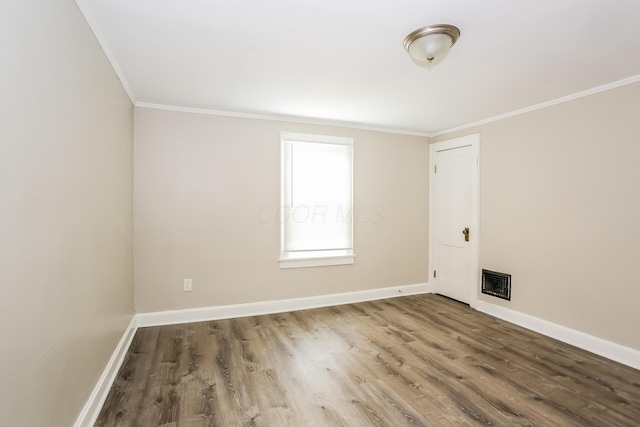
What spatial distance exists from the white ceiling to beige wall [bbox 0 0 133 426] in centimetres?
44

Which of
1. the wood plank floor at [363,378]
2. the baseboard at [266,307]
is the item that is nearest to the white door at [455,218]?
the baseboard at [266,307]

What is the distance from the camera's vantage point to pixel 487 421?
1.91m

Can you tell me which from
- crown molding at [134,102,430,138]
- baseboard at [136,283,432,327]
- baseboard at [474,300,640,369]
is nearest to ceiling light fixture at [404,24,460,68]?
crown molding at [134,102,430,138]

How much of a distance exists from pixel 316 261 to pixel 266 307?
0.85 metres

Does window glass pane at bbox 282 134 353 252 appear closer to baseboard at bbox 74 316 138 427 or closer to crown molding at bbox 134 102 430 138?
crown molding at bbox 134 102 430 138

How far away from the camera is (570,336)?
3.03 meters

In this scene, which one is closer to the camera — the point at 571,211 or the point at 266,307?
the point at 571,211

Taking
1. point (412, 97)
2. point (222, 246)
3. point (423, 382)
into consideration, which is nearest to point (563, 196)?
point (412, 97)

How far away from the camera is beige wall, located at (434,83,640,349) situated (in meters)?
2.67

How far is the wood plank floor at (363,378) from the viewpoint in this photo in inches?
77.4

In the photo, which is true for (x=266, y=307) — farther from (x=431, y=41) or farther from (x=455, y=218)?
(x=431, y=41)

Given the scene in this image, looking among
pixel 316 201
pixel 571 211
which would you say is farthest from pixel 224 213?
pixel 571 211

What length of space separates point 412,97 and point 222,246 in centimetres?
266

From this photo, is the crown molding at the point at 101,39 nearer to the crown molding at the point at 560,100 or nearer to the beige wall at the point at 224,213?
the beige wall at the point at 224,213
